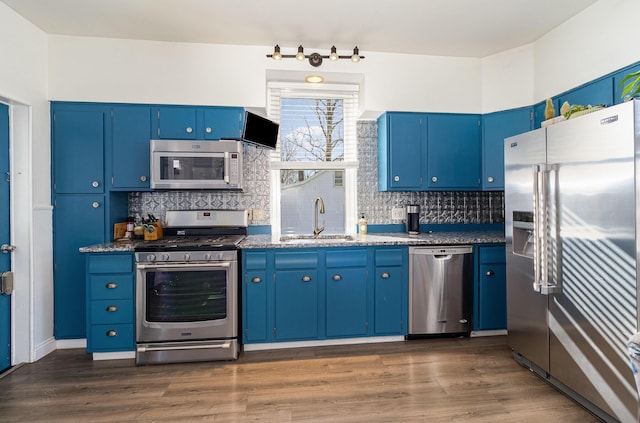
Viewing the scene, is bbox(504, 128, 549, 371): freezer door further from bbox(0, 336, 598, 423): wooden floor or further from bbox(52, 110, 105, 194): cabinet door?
bbox(52, 110, 105, 194): cabinet door

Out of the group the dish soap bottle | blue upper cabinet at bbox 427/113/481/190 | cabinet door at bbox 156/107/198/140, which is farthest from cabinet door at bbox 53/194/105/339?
blue upper cabinet at bbox 427/113/481/190

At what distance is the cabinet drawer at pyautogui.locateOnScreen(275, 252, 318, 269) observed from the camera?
285 cm

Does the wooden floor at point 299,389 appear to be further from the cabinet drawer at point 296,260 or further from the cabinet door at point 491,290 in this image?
the cabinet drawer at point 296,260

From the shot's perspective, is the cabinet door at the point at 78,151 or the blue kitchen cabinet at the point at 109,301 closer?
the blue kitchen cabinet at the point at 109,301

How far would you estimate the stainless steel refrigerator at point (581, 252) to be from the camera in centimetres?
171

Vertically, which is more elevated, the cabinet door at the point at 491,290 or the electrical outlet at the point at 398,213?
the electrical outlet at the point at 398,213

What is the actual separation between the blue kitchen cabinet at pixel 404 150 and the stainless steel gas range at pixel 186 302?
1.73 m

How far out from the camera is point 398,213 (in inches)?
141

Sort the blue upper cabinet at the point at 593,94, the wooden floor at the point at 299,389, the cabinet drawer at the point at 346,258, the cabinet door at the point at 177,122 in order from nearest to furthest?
the wooden floor at the point at 299,389, the blue upper cabinet at the point at 593,94, the cabinet drawer at the point at 346,258, the cabinet door at the point at 177,122

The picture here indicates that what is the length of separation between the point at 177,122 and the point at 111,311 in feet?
5.76

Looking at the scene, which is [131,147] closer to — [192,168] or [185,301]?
[192,168]

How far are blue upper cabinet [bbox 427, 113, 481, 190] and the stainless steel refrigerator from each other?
0.85m

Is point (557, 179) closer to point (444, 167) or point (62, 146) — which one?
point (444, 167)

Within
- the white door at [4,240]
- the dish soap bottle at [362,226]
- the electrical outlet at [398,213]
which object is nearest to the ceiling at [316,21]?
the white door at [4,240]
